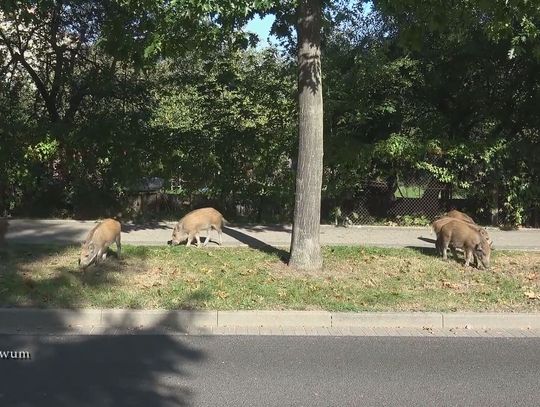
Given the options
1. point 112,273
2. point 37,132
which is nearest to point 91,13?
point 37,132

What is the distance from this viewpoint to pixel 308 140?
25.4 ft

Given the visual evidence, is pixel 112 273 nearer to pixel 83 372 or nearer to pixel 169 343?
pixel 169 343

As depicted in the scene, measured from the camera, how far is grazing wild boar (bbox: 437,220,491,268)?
8352 mm

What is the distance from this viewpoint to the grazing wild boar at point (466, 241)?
8.35 metres

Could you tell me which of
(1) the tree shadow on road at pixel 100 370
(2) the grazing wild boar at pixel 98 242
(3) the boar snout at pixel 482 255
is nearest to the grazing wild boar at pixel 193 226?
(2) the grazing wild boar at pixel 98 242

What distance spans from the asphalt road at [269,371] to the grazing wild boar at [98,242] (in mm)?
1934

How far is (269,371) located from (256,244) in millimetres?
4965

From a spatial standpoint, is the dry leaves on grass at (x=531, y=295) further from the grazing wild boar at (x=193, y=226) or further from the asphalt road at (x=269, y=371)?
the grazing wild boar at (x=193, y=226)

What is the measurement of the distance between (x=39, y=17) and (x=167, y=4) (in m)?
6.69

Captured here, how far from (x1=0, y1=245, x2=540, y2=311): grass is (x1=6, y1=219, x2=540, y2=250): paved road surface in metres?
0.99

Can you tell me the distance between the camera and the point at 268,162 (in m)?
12.9

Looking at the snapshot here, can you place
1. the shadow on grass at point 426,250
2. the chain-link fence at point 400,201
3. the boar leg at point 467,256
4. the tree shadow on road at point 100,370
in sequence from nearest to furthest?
the tree shadow on road at point 100,370 → the boar leg at point 467,256 → the shadow on grass at point 426,250 → the chain-link fence at point 400,201

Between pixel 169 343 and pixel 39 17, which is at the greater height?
pixel 39 17

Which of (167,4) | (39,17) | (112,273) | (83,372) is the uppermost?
(39,17)
